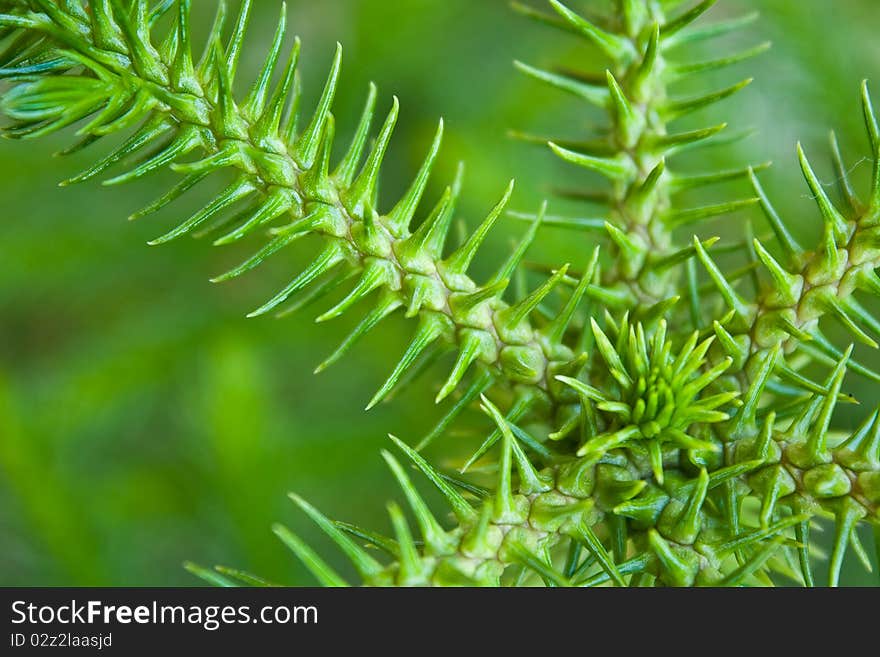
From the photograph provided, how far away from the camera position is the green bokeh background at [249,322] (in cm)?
144

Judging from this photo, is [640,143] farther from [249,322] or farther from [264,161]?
[249,322]

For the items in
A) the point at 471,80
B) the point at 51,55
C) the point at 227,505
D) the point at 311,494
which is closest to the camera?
the point at 51,55

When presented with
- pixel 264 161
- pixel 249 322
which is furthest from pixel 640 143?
pixel 249 322

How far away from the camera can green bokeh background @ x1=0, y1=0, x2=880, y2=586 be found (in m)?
1.44

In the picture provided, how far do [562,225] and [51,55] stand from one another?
0.42m

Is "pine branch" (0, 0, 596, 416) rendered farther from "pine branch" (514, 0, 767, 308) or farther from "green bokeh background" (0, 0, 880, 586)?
"green bokeh background" (0, 0, 880, 586)

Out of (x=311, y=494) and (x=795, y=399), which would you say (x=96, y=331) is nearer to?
(x=311, y=494)

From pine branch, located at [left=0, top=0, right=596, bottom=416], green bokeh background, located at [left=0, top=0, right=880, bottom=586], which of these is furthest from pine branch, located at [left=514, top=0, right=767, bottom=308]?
green bokeh background, located at [left=0, top=0, right=880, bottom=586]

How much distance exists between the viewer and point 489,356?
69 cm

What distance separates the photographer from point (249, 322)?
1.82 m

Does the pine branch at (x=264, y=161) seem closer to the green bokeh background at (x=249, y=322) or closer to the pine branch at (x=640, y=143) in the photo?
the pine branch at (x=640, y=143)

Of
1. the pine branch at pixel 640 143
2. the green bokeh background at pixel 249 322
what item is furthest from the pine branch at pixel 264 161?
the green bokeh background at pixel 249 322

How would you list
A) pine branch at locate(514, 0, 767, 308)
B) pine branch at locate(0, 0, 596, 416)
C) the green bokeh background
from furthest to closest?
the green bokeh background, pine branch at locate(514, 0, 767, 308), pine branch at locate(0, 0, 596, 416)
